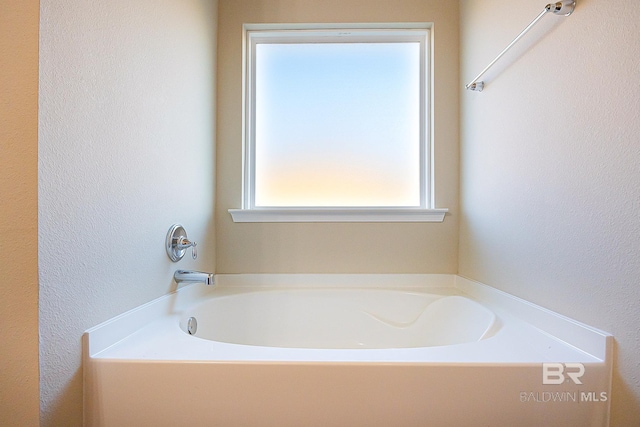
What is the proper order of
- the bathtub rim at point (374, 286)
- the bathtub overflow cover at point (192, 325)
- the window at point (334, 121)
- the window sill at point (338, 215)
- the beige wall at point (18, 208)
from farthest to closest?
1. the window at point (334, 121)
2. the window sill at point (338, 215)
3. the bathtub overflow cover at point (192, 325)
4. the bathtub rim at point (374, 286)
5. the beige wall at point (18, 208)

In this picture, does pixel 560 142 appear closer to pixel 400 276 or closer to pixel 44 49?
pixel 400 276

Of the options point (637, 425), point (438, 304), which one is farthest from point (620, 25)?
point (438, 304)

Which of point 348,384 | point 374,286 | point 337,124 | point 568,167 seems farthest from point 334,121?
point 348,384

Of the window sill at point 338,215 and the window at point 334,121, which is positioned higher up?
the window at point 334,121

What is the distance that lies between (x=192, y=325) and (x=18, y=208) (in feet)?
2.74

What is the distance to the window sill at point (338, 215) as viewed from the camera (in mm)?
1983

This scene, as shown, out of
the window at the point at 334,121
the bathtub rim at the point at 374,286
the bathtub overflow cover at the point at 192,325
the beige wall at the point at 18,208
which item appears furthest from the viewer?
the window at the point at 334,121

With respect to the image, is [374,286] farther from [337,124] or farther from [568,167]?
[568,167]

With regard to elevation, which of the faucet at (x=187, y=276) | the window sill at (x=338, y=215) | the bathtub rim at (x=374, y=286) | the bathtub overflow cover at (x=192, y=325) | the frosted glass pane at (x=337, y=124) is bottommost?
the bathtub overflow cover at (x=192, y=325)

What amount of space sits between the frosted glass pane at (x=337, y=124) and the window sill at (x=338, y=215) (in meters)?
0.11

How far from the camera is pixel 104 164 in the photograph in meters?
1.06

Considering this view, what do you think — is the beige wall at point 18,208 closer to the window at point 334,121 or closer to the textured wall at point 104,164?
Answer: the textured wall at point 104,164

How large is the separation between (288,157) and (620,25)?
5.08ft

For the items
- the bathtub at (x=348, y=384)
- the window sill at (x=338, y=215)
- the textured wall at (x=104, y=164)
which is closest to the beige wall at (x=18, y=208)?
the textured wall at (x=104, y=164)
